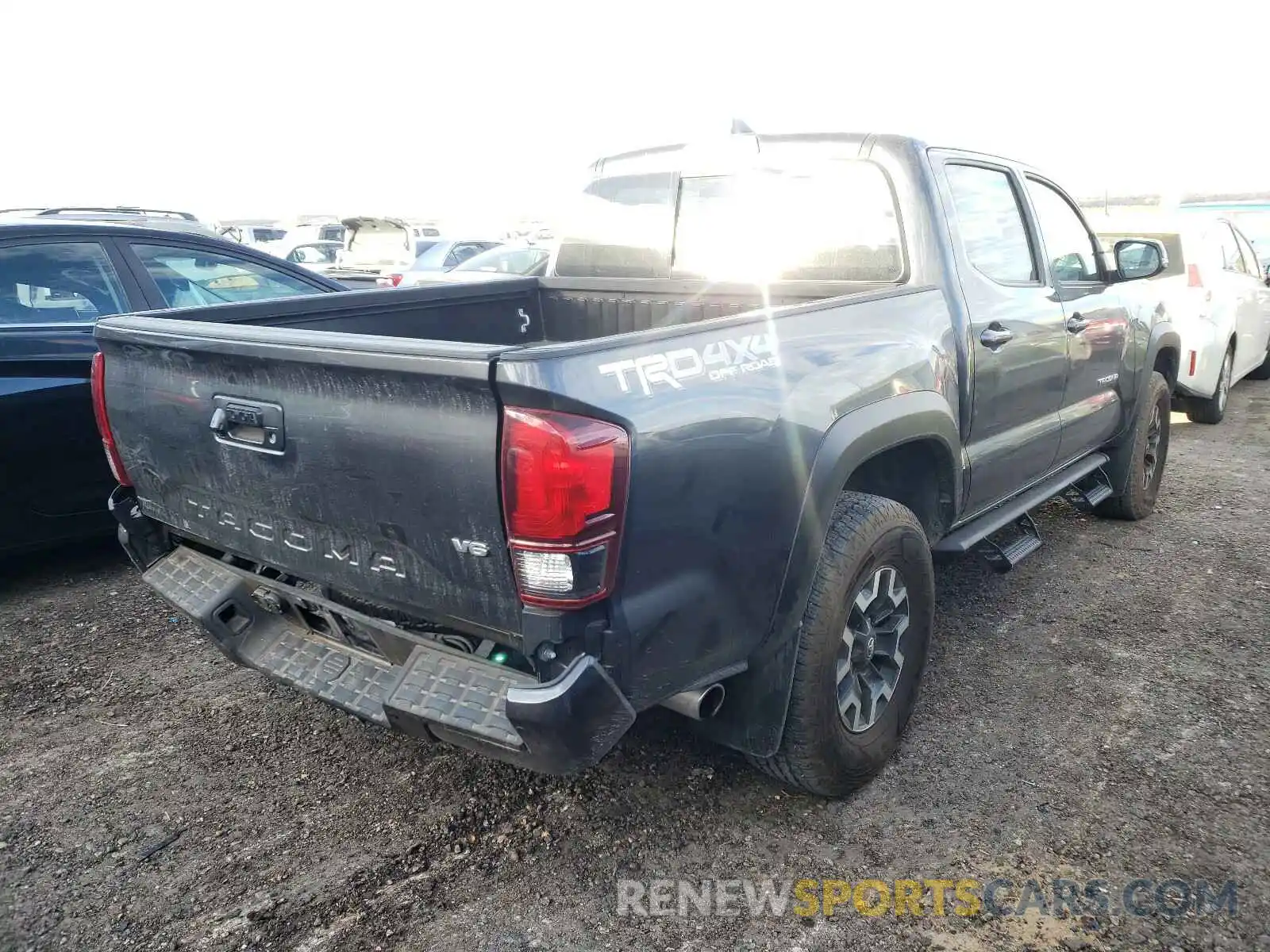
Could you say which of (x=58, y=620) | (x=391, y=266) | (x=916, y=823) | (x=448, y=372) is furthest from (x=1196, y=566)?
(x=391, y=266)

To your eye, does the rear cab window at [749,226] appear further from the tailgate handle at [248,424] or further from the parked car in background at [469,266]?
the parked car in background at [469,266]

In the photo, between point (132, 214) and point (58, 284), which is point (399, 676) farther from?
point (132, 214)

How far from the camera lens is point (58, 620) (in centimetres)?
414

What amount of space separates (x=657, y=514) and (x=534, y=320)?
7.89 ft

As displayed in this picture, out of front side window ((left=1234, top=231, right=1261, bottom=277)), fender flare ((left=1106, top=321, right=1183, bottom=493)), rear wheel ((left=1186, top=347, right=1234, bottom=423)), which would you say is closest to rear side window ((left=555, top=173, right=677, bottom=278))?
fender flare ((left=1106, top=321, right=1183, bottom=493))

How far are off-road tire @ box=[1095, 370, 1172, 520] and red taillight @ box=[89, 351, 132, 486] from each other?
15.2ft

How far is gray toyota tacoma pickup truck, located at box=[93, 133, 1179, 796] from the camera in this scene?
199 cm

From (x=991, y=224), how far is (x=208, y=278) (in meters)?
3.86

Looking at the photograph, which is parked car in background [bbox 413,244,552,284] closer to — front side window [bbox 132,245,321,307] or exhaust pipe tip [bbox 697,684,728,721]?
front side window [bbox 132,245,321,307]

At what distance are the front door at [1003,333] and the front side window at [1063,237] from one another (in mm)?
227

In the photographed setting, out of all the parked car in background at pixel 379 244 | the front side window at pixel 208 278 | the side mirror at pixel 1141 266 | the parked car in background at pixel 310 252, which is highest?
the side mirror at pixel 1141 266

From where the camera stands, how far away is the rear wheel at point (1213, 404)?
7.66 m

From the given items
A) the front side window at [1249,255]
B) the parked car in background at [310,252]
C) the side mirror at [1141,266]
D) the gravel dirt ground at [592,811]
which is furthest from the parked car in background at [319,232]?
the side mirror at [1141,266]

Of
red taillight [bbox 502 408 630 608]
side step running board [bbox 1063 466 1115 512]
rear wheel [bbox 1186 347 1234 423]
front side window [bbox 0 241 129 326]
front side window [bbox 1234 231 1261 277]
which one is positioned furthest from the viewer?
front side window [bbox 1234 231 1261 277]
